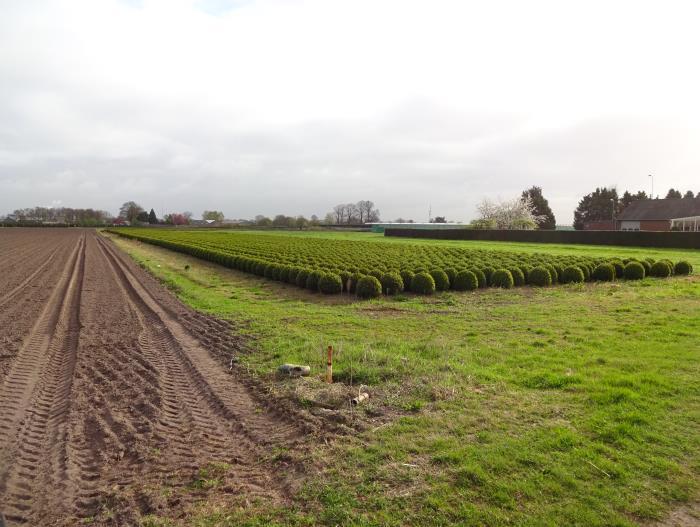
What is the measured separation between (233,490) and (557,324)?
839cm

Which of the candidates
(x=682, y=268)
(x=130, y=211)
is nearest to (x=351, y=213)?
(x=130, y=211)

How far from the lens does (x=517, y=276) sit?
57.2 feet

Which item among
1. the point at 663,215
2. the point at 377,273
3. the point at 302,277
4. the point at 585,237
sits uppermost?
the point at 663,215

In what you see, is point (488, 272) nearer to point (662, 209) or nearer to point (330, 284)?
point (330, 284)

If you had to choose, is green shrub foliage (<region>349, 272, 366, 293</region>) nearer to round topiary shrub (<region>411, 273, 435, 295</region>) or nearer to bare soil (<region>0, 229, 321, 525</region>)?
round topiary shrub (<region>411, 273, 435, 295</region>)

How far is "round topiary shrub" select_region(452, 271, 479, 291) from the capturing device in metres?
16.2

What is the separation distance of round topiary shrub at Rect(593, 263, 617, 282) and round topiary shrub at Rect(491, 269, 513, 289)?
4472mm

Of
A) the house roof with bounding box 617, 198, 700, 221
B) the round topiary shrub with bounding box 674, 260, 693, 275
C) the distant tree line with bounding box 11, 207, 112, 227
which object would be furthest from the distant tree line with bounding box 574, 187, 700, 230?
the distant tree line with bounding box 11, 207, 112, 227

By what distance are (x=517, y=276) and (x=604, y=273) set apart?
410 cm

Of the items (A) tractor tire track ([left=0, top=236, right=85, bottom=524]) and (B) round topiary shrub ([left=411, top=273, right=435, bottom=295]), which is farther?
(B) round topiary shrub ([left=411, top=273, right=435, bottom=295])

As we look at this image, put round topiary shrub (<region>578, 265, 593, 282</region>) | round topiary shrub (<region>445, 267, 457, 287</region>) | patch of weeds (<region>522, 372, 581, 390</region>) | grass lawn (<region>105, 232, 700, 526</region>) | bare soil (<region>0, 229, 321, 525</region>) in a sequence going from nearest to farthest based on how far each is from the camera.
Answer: grass lawn (<region>105, 232, 700, 526</region>)
bare soil (<region>0, 229, 321, 525</region>)
patch of weeds (<region>522, 372, 581, 390</region>)
round topiary shrub (<region>445, 267, 457, 287</region>)
round topiary shrub (<region>578, 265, 593, 282</region>)

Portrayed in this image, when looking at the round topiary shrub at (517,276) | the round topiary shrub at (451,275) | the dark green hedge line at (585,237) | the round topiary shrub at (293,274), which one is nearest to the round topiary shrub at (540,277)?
the round topiary shrub at (517,276)

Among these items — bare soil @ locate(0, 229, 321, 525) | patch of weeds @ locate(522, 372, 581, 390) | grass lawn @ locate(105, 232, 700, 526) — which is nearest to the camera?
grass lawn @ locate(105, 232, 700, 526)

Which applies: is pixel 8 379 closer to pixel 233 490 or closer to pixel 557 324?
pixel 233 490
